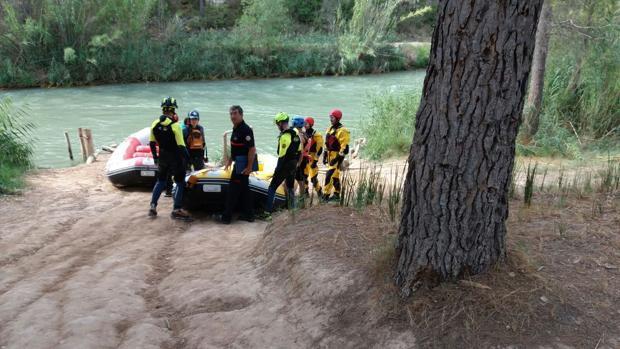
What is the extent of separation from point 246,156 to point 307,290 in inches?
126

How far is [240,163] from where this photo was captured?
7000 millimetres

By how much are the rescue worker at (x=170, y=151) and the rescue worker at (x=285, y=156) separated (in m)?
1.15

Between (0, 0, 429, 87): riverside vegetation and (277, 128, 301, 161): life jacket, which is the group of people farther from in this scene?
(0, 0, 429, 87): riverside vegetation

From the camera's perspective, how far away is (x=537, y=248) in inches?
159

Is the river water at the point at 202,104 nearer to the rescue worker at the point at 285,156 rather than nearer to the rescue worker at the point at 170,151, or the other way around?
the rescue worker at the point at 170,151

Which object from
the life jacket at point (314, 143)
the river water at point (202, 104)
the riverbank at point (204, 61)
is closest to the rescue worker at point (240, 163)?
the life jacket at point (314, 143)

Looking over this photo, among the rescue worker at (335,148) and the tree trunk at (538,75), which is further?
the tree trunk at (538,75)

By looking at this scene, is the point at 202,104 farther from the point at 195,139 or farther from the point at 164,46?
the point at 195,139

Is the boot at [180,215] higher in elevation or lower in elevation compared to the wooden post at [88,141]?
higher

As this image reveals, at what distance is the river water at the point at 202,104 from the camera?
17797 millimetres

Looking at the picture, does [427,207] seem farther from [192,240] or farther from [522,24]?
[192,240]

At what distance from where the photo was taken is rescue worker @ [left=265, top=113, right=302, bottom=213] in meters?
7.12

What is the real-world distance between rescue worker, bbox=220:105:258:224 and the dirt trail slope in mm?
296

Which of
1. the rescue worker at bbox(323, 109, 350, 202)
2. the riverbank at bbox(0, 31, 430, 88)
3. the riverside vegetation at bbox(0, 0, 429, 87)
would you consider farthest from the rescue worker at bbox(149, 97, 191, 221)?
the riverbank at bbox(0, 31, 430, 88)
